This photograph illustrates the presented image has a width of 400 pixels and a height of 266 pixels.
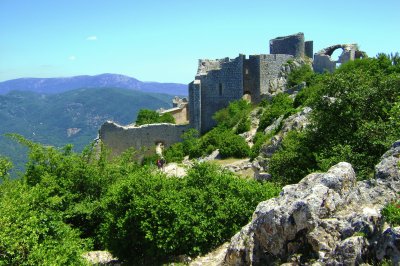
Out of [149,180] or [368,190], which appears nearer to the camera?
[368,190]

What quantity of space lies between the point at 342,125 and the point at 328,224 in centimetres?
885

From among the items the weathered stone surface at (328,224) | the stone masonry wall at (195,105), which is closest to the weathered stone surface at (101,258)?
the weathered stone surface at (328,224)

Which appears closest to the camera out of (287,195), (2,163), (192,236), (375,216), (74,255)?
(375,216)

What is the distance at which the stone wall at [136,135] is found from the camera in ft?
125

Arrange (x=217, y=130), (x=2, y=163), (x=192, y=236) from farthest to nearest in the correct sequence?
(x=217, y=130) → (x=2, y=163) → (x=192, y=236)

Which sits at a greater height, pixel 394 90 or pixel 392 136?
pixel 394 90

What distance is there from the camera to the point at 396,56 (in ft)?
93.9

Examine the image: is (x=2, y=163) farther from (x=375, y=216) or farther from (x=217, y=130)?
(x=217, y=130)

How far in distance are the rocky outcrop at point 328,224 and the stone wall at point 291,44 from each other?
33533 millimetres

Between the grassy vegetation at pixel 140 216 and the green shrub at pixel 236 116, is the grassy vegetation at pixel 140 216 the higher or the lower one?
the lower one

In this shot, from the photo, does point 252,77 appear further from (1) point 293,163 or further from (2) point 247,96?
(1) point 293,163

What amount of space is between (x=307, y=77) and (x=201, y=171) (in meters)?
23.5

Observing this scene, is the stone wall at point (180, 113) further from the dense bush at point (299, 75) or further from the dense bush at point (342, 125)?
the dense bush at point (342, 125)

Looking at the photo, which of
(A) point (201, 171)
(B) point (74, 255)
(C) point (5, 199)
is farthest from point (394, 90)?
(C) point (5, 199)
